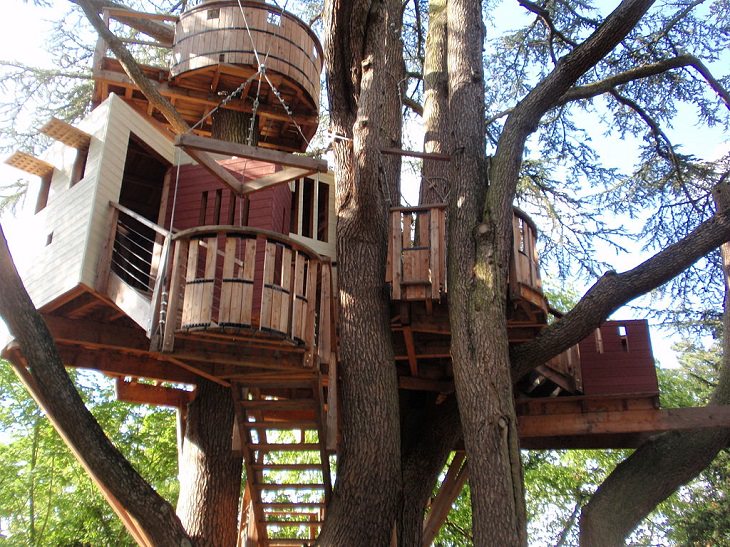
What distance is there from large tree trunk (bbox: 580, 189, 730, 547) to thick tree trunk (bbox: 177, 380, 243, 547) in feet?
12.3

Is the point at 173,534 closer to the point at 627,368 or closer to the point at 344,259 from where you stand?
the point at 344,259

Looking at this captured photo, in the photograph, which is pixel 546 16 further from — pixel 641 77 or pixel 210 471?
pixel 210 471

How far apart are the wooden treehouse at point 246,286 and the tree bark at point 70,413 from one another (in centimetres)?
72

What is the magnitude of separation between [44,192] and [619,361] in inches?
278

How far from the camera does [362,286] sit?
26.0 feet

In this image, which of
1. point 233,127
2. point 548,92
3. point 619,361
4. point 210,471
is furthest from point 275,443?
point 233,127

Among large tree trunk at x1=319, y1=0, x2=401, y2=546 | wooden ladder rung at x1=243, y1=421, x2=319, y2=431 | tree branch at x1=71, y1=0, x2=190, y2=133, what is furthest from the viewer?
tree branch at x1=71, y1=0, x2=190, y2=133

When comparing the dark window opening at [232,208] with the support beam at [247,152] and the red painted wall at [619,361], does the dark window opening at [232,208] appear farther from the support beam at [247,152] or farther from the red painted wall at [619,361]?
the red painted wall at [619,361]

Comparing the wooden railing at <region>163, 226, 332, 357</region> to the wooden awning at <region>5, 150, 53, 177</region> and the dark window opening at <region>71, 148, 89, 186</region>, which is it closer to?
the dark window opening at <region>71, 148, 89, 186</region>

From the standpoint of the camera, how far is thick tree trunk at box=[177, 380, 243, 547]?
813 cm

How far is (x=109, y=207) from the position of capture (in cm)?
787

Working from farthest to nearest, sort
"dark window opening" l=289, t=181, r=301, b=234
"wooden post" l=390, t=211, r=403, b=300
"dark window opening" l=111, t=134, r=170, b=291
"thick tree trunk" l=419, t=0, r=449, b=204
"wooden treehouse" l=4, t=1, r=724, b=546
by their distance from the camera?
1. "dark window opening" l=289, t=181, r=301, b=234
2. "thick tree trunk" l=419, t=0, r=449, b=204
3. "dark window opening" l=111, t=134, r=170, b=291
4. "wooden post" l=390, t=211, r=403, b=300
5. "wooden treehouse" l=4, t=1, r=724, b=546

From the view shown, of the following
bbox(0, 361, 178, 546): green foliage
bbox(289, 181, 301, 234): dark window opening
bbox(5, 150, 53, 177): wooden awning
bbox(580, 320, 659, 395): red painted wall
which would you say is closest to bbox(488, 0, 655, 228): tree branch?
bbox(580, 320, 659, 395): red painted wall

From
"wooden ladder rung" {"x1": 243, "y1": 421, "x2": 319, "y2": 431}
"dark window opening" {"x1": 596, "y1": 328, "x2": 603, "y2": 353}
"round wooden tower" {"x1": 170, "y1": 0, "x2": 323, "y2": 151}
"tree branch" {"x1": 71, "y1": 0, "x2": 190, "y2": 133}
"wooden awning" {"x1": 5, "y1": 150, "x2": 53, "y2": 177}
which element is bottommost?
"wooden ladder rung" {"x1": 243, "y1": 421, "x2": 319, "y2": 431}
